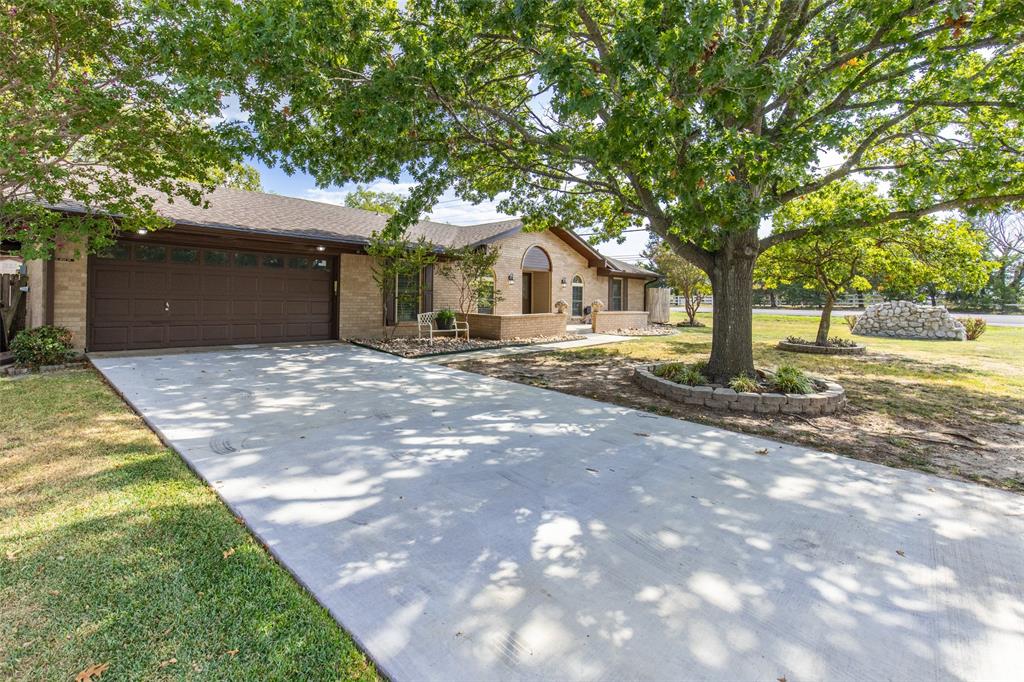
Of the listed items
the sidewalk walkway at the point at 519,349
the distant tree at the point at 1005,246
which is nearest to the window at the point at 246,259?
the sidewalk walkway at the point at 519,349

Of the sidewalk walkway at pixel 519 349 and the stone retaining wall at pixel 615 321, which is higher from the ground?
the stone retaining wall at pixel 615 321

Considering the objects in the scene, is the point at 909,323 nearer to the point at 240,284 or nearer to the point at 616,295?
the point at 616,295

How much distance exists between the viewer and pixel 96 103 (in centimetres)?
558

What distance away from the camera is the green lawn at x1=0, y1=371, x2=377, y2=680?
1892mm

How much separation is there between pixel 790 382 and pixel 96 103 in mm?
9363

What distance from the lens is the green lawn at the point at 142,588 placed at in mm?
1892

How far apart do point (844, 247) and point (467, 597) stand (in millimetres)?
13153

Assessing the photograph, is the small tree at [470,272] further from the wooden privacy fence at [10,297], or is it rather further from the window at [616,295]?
the wooden privacy fence at [10,297]

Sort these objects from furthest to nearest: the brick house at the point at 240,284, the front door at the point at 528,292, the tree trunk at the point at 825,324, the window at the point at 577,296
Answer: the window at the point at 577,296 < the front door at the point at 528,292 < the tree trunk at the point at 825,324 < the brick house at the point at 240,284

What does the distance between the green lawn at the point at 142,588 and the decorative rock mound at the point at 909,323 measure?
22.3m

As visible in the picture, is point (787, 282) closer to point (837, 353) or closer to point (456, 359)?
point (837, 353)

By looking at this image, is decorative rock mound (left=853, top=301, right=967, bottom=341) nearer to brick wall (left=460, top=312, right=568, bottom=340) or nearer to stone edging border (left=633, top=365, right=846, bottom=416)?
brick wall (left=460, top=312, right=568, bottom=340)

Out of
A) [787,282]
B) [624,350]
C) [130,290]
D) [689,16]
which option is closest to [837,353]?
[787,282]

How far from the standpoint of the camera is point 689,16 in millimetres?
4461
